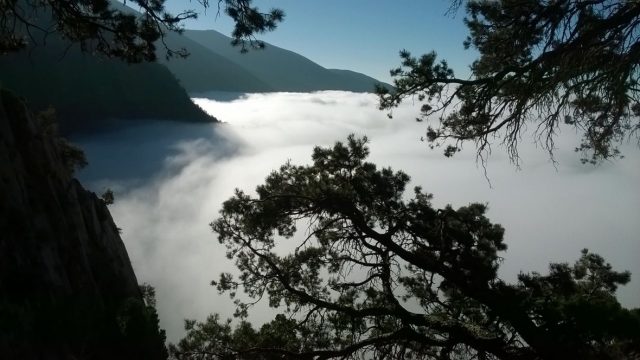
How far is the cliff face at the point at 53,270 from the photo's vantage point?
8617mm

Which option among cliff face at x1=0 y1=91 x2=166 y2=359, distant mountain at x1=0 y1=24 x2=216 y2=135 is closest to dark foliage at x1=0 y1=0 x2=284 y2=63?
cliff face at x1=0 y1=91 x2=166 y2=359

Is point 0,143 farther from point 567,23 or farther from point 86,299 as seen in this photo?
point 567,23

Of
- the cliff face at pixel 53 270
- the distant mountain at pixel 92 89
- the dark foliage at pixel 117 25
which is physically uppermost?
the distant mountain at pixel 92 89

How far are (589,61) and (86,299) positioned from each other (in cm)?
1212

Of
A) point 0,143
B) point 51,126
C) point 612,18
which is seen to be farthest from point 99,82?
point 612,18

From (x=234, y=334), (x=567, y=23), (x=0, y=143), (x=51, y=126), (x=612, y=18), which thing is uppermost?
(x=51, y=126)

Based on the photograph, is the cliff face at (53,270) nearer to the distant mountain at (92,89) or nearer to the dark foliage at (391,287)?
the dark foliage at (391,287)

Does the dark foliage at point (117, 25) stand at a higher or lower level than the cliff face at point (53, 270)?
higher

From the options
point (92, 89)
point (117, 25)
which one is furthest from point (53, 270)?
point (92, 89)

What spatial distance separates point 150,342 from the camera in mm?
10945

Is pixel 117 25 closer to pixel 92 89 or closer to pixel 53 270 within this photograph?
pixel 53 270

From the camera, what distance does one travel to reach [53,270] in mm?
9883

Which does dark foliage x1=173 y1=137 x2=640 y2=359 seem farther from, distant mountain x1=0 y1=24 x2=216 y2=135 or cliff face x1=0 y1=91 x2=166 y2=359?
distant mountain x1=0 y1=24 x2=216 y2=135

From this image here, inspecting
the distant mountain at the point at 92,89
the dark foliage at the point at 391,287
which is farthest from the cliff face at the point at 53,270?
the distant mountain at the point at 92,89
